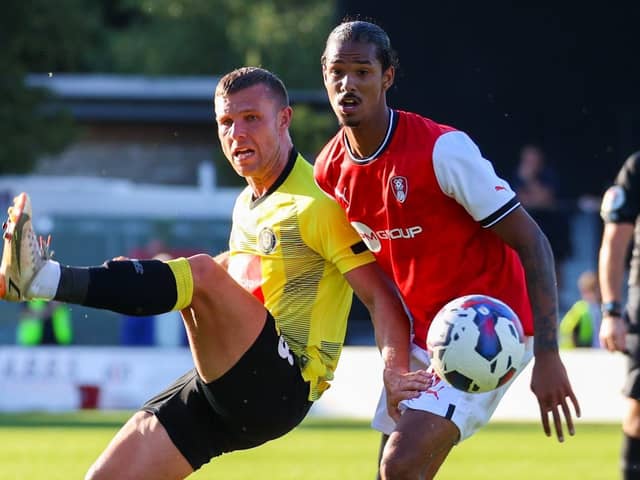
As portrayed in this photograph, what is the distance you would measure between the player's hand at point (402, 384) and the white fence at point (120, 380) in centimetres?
971

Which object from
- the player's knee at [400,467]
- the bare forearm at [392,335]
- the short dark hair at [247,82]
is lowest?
the player's knee at [400,467]

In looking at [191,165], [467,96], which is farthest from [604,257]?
[191,165]

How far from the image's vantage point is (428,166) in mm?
6195

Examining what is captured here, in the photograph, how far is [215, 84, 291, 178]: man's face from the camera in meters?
6.51

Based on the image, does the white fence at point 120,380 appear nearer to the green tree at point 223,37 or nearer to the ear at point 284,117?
the ear at point 284,117

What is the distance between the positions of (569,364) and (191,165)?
69.5ft

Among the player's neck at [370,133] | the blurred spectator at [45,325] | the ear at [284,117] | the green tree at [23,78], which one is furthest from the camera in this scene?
the green tree at [23,78]

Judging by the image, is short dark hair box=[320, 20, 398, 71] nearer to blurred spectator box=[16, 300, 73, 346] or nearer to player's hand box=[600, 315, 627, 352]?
player's hand box=[600, 315, 627, 352]

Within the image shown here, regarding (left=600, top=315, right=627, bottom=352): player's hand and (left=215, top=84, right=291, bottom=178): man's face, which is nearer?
(left=215, top=84, right=291, bottom=178): man's face

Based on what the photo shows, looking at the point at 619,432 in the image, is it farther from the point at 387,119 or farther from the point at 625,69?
the point at 387,119

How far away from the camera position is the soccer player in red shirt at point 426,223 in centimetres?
605

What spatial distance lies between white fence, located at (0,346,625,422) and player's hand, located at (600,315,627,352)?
296 inches

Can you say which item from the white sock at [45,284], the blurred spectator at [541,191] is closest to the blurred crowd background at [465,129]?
the blurred spectator at [541,191]

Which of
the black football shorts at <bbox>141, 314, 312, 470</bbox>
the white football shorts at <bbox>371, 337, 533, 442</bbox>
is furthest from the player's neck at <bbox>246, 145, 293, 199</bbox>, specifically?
the white football shorts at <bbox>371, 337, 533, 442</bbox>
